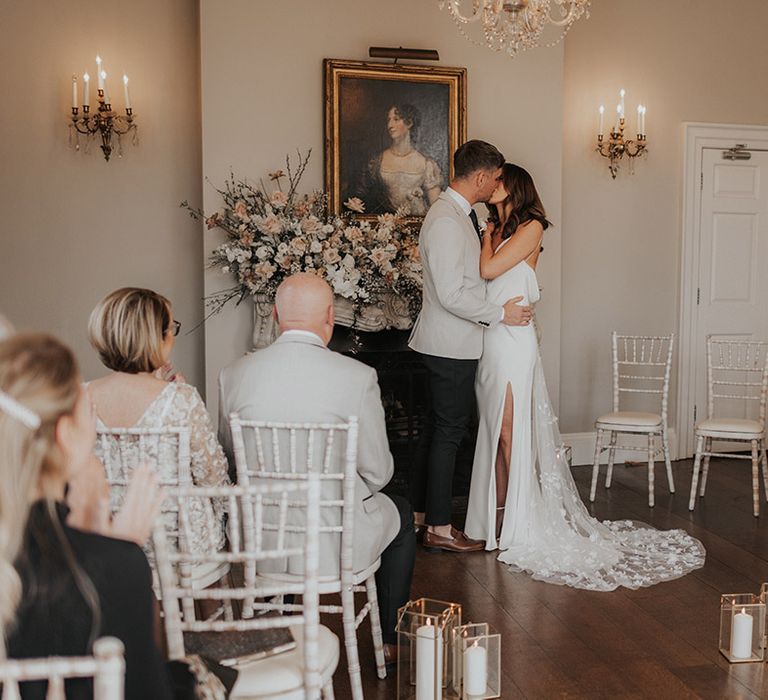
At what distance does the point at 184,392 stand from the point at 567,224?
4321 mm

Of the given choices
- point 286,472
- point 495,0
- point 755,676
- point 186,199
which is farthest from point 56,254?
point 755,676

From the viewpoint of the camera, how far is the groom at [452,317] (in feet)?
14.4

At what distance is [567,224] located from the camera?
6.48m

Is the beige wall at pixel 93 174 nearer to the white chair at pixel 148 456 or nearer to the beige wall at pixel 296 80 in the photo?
the beige wall at pixel 296 80

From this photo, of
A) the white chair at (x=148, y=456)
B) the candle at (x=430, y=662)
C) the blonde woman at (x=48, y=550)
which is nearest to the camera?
the blonde woman at (x=48, y=550)

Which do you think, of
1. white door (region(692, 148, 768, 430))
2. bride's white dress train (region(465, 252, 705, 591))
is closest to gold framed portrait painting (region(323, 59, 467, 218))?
bride's white dress train (region(465, 252, 705, 591))

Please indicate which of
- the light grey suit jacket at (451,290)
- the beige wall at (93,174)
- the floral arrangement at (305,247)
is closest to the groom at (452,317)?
the light grey suit jacket at (451,290)

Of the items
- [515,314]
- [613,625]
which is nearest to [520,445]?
[515,314]

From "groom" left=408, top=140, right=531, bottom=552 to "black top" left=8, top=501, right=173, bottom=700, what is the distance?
308cm

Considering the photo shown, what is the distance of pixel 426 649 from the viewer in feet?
9.12

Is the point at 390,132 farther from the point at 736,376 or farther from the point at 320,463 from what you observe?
the point at 320,463

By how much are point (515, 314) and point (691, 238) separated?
2797 millimetres

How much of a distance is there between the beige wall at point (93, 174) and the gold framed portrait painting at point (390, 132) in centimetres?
91

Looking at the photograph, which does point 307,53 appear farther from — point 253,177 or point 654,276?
point 654,276
